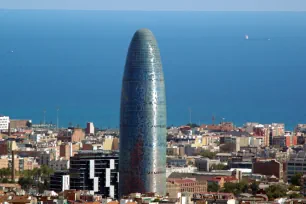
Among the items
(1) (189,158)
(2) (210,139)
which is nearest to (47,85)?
(2) (210,139)

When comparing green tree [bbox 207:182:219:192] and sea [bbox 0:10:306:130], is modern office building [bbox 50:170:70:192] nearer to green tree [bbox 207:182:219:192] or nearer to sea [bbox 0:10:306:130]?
green tree [bbox 207:182:219:192]

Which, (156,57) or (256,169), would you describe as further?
(256,169)

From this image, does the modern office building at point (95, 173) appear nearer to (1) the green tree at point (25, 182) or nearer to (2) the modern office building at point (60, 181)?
(2) the modern office building at point (60, 181)

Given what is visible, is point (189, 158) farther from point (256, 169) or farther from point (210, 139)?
point (210, 139)

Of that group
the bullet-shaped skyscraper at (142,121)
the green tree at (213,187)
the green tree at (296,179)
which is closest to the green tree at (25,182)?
the bullet-shaped skyscraper at (142,121)

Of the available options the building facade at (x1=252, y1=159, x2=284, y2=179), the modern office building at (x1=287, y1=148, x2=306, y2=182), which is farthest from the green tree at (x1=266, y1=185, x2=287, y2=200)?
the building facade at (x1=252, y1=159, x2=284, y2=179)

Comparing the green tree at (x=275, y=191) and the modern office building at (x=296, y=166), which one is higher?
the modern office building at (x=296, y=166)
